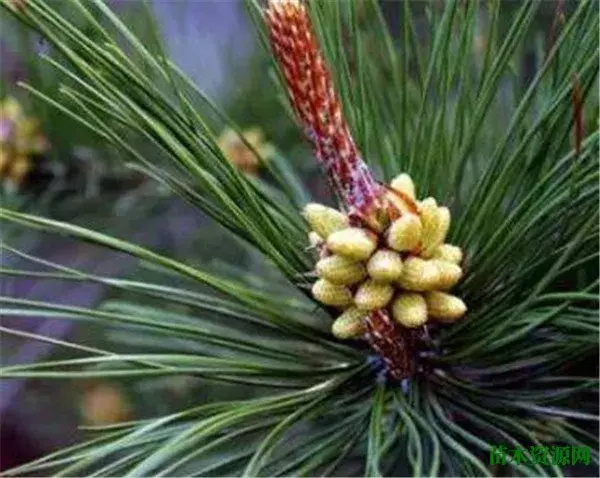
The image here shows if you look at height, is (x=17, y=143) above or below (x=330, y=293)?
above

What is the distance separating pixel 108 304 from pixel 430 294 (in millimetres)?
123

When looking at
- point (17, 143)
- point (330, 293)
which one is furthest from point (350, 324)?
point (17, 143)

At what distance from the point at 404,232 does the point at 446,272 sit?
0.02m

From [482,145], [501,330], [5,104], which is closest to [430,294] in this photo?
[501,330]

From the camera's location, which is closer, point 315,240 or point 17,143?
point 315,240

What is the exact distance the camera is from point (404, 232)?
38cm

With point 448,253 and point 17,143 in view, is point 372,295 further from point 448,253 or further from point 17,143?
point 17,143

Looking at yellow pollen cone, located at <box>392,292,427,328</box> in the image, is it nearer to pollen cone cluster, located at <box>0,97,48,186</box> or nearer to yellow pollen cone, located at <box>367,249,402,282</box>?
yellow pollen cone, located at <box>367,249,402,282</box>

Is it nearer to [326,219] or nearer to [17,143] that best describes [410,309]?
[326,219]

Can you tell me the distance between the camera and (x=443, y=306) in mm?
399

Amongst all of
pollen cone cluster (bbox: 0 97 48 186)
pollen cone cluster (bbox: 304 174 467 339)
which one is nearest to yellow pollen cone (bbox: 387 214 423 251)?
pollen cone cluster (bbox: 304 174 467 339)

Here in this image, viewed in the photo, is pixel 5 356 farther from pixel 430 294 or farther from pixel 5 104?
pixel 430 294

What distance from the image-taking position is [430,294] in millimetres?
402

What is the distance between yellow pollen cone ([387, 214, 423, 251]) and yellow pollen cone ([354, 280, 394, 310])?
14mm
